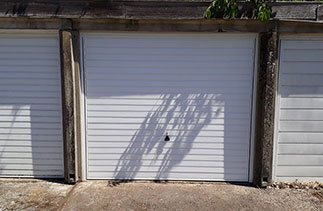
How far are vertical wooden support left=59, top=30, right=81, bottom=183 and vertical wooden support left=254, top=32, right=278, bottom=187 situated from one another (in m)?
2.75

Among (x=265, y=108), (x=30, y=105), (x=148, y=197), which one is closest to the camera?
(x=148, y=197)

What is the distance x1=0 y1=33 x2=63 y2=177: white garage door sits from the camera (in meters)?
4.26

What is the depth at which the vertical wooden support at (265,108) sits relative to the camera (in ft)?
13.1

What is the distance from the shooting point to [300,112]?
4.21 metres

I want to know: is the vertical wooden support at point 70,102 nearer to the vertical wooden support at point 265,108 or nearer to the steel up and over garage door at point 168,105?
the steel up and over garage door at point 168,105

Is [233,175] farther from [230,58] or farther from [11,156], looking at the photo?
[11,156]

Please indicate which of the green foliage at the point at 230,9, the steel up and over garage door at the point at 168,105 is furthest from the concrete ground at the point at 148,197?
the green foliage at the point at 230,9

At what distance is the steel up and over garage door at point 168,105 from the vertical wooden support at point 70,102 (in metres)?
0.16

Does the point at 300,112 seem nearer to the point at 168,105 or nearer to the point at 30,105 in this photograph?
the point at 168,105

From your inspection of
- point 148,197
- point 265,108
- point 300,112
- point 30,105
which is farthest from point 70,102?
point 300,112

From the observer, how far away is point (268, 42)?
3.98m

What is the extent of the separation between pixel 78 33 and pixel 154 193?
263 centimetres

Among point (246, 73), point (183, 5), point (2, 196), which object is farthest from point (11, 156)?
point (246, 73)

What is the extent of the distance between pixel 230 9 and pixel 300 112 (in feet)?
6.25
